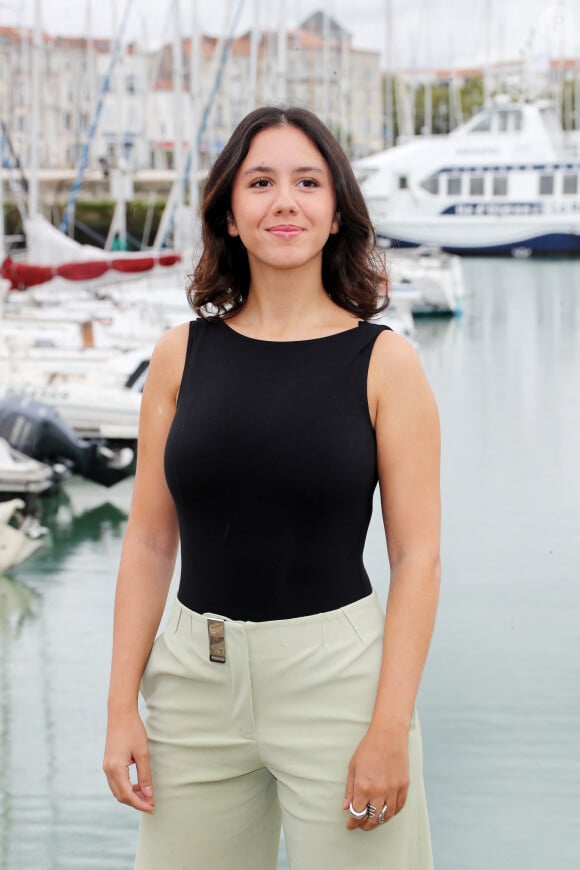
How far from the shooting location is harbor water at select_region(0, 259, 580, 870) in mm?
3578

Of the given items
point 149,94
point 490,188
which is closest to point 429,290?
point 490,188

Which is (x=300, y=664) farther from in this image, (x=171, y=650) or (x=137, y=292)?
(x=137, y=292)

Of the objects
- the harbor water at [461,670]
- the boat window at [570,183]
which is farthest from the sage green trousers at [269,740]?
the boat window at [570,183]

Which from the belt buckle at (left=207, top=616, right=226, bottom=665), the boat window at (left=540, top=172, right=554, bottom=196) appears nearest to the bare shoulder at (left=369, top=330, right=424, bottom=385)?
the belt buckle at (left=207, top=616, right=226, bottom=665)

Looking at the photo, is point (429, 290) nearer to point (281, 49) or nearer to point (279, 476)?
point (281, 49)

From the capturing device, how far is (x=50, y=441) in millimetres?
8102

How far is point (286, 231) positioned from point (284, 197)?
0.04m

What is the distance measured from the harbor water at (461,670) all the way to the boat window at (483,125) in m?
25.6

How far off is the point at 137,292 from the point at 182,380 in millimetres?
15104

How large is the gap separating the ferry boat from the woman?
31.4 metres

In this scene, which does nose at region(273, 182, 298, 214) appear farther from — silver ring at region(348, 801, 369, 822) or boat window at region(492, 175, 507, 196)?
boat window at region(492, 175, 507, 196)

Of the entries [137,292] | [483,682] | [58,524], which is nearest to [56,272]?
[137,292]

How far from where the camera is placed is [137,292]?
16.5m

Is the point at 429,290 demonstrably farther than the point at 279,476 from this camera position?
Yes
